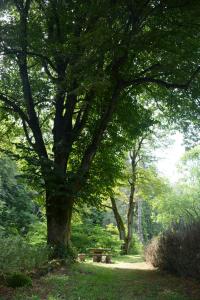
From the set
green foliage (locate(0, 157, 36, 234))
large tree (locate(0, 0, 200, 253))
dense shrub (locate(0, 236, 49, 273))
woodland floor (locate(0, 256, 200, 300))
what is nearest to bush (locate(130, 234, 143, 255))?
green foliage (locate(0, 157, 36, 234))

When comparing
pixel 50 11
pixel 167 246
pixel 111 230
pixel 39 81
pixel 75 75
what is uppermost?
pixel 50 11

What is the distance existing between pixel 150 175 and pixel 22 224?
12729 mm

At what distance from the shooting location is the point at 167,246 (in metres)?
12.9

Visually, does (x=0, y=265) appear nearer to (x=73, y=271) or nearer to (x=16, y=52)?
(x=73, y=271)

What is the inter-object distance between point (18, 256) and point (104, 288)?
7.69 feet

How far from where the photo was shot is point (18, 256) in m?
9.66

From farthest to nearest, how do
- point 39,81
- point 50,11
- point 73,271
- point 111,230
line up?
1. point 111,230
2. point 39,81
3. point 50,11
4. point 73,271

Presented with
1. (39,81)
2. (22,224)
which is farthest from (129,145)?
(22,224)

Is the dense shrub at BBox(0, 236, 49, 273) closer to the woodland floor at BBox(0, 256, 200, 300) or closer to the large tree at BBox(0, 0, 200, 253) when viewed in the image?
the woodland floor at BBox(0, 256, 200, 300)

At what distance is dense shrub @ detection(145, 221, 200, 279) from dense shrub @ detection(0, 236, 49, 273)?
4081 mm

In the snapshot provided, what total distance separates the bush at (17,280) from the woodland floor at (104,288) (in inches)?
9.2

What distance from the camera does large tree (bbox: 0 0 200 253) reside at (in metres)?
11.5

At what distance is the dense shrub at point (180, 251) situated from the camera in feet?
34.0

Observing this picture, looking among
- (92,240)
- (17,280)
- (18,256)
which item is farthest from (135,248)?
(17,280)
